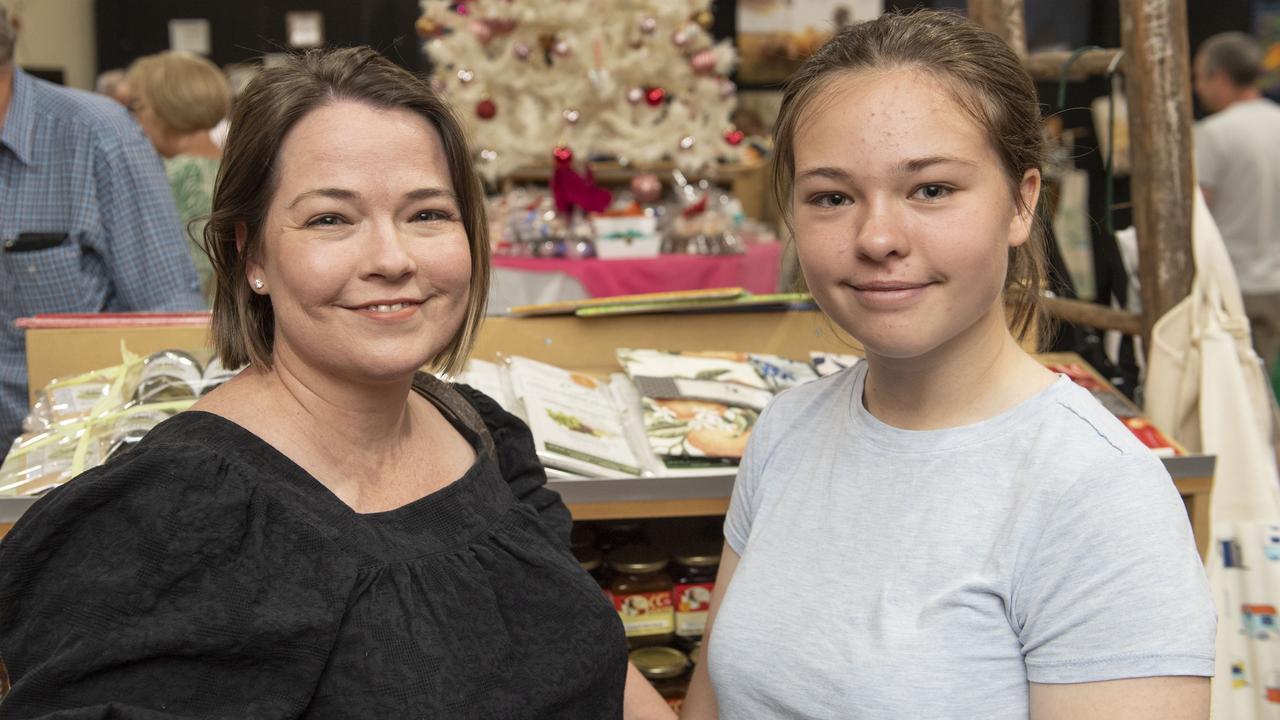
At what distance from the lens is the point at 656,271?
188 inches

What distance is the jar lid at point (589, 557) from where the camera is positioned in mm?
2201

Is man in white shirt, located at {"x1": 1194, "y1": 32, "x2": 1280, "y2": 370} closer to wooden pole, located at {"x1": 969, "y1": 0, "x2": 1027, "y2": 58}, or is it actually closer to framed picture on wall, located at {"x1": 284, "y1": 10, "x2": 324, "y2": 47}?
wooden pole, located at {"x1": 969, "y1": 0, "x2": 1027, "y2": 58}

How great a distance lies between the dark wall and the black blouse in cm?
865

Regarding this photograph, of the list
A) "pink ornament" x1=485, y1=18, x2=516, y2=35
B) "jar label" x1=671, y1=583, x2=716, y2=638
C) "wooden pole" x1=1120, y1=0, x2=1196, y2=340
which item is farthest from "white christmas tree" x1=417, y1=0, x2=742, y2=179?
"jar label" x1=671, y1=583, x2=716, y2=638

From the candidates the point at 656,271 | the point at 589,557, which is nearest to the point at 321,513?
the point at 589,557

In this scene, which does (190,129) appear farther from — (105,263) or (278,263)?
(278,263)

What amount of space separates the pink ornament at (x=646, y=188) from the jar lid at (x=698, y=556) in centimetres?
315

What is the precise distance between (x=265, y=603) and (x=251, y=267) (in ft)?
1.44

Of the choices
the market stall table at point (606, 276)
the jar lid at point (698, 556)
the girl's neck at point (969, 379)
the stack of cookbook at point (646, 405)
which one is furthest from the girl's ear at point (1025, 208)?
the market stall table at point (606, 276)

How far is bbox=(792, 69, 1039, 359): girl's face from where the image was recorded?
121cm

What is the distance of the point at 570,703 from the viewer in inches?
56.0

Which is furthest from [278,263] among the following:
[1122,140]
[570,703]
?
[1122,140]

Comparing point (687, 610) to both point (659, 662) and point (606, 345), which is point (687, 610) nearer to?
point (659, 662)

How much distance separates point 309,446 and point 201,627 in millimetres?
279
